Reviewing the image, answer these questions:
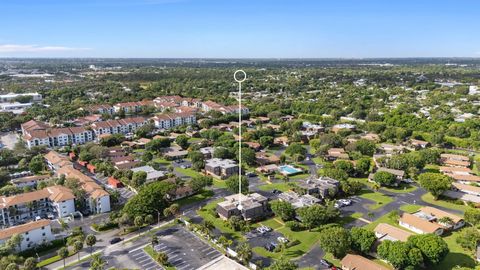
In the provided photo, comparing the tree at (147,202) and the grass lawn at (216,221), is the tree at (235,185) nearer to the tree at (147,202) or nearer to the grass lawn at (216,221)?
the grass lawn at (216,221)

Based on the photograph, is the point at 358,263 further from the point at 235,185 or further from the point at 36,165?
the point at 36,165

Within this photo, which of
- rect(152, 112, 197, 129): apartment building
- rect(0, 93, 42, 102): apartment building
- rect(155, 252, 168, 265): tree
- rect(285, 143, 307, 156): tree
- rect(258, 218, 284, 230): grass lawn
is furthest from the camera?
rect(0, 93, 42, 102): apartment building

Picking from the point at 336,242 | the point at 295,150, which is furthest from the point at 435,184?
the point at 295,150

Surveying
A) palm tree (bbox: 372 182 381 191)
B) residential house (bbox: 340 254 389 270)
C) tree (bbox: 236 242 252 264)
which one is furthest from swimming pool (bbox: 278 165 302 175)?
tree (bbox: 236 242 252 264)

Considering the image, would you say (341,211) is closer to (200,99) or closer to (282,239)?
(282,239)

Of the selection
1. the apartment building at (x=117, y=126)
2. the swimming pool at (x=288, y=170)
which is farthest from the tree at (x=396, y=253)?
the apartment building at (x=117, y=126)

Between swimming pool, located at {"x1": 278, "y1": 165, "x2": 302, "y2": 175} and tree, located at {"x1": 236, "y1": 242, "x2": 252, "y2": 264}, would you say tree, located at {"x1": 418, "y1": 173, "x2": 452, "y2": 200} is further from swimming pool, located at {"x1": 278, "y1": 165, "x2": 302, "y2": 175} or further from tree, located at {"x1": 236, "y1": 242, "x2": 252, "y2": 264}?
tree, located at {"x1": 236, "y1": 242, "x2": 252, "y2": 264}
